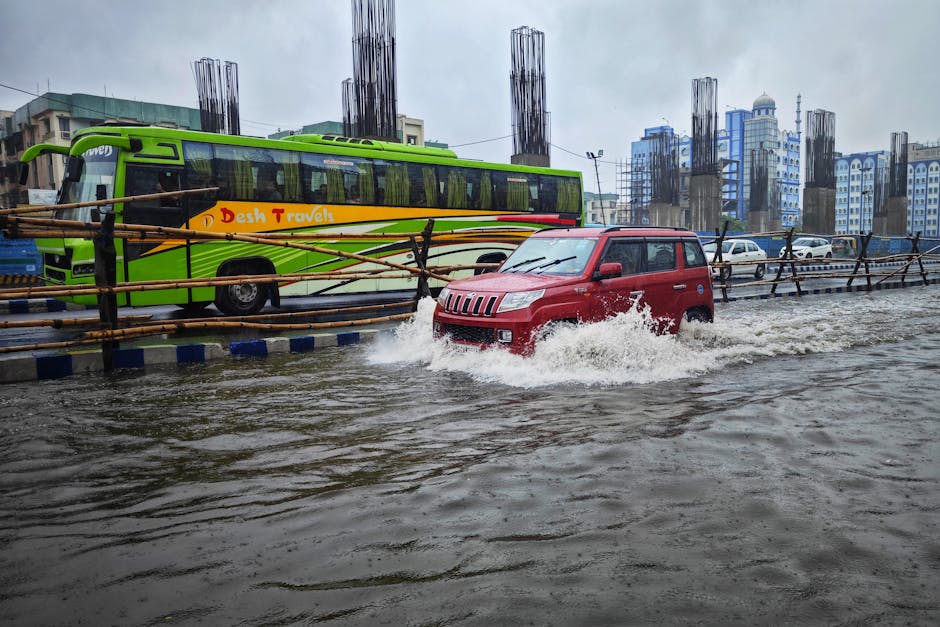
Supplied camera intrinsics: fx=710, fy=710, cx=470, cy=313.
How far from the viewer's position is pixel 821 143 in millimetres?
43312

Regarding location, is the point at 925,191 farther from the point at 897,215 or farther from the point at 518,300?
the point at 518,300

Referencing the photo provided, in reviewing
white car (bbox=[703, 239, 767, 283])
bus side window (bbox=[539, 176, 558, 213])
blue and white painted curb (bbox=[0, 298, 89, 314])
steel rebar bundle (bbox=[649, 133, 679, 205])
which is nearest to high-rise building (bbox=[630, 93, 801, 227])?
steel rebar bundle (bbox=[649, 133, 679, 205])

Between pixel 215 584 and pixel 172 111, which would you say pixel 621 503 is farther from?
pixel 172 111

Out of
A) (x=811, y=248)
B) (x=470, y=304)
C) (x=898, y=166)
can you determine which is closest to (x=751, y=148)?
(x=898, y=166)

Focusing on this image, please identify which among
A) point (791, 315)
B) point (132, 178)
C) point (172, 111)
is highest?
point (172, 111)

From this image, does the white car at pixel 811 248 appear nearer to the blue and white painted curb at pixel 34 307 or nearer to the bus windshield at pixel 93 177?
the blue and white painted curb at pixel 34 307

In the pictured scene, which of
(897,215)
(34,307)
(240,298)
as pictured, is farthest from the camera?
(897,215)

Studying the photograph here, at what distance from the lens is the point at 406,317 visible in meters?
11.1

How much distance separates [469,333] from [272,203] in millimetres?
7090

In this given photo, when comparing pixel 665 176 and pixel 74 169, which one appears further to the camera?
pixel 665 176

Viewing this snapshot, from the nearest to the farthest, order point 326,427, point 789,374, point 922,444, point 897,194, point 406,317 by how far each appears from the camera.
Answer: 1. point 922,444
2. point 326,427
3. point 789,374
4. point 406,317
5. point 897,194

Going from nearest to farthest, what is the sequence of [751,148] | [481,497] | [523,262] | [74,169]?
[481,497], [523,262], [74,169], [751,148]

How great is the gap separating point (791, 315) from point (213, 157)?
35.6 feet

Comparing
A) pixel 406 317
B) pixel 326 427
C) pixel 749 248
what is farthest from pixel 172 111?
pixel 326 427
